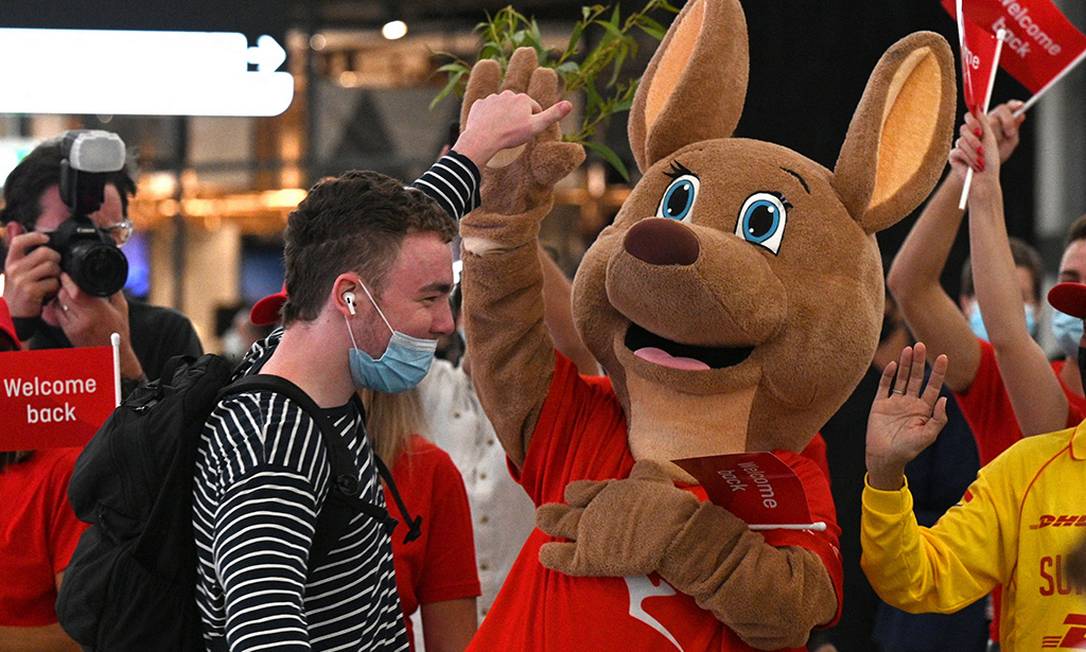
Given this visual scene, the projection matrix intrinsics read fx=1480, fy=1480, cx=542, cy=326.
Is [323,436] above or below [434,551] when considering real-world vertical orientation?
above

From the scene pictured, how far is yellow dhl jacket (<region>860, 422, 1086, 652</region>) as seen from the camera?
8.09ft

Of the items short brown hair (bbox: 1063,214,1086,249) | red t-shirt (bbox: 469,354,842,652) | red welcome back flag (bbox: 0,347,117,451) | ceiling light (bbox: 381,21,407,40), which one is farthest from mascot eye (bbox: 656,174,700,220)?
ceiling light (bbox: 381,21,407,40)

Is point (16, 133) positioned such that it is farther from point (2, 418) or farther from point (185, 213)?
point (2, 418)

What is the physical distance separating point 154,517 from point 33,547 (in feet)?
3.71

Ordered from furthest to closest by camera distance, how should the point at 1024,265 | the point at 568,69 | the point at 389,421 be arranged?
1. the point at 1024,265
2. the point at 568,69
3. the point at 389,421

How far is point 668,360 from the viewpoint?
267cm

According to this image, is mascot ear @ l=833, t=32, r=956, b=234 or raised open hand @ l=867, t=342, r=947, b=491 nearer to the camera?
raised open hand @ l=867, t=342, r=947, b=491

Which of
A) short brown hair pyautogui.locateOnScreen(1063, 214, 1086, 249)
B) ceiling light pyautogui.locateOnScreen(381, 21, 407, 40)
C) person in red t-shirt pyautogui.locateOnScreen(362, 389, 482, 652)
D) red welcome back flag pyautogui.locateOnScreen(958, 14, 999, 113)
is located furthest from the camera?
ceiling light pyautogui.locateOnScreen(381, 21, 407, 40)

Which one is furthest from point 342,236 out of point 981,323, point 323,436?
point 981,323

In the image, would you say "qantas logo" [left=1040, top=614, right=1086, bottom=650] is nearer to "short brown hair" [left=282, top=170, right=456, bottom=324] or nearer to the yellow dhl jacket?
the yellow dhl jacket

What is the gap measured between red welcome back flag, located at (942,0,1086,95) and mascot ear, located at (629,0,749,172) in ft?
2.47

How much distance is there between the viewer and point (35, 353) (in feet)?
10.2

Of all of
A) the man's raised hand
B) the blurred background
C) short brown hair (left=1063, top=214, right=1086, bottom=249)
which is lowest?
the blurred background

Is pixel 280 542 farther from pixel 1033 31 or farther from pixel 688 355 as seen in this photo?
pixel 1033 31
